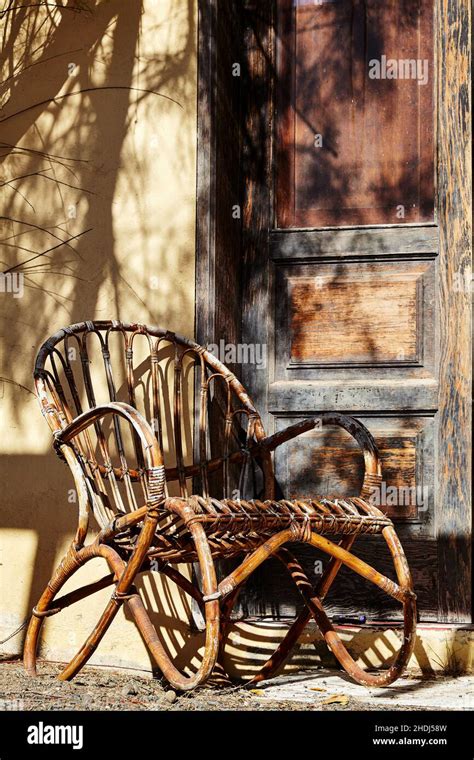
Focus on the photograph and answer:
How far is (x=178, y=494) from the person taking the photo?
319 cm

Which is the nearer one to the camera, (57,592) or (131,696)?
(131,696)

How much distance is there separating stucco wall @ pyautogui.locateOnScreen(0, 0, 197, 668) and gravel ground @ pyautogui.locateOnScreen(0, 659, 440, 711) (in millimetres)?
367

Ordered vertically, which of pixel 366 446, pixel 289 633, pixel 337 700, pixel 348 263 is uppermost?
pixel 348 263

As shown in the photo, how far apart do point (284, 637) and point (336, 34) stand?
83.2 inches

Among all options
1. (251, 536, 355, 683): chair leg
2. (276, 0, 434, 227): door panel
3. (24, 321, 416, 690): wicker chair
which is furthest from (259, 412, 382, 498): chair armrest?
(276, 0, 434, 227): door panel

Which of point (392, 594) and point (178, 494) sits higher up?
point (178, 494)

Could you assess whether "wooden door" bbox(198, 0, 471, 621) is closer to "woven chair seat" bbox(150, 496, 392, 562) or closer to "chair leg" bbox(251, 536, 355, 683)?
"chair leg" bbox(251, 536, 355, 683)

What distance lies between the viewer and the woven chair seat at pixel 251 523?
2.45m

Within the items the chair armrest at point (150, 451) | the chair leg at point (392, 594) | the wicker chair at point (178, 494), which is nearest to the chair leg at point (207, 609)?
the wicker chair at point (178, 494)

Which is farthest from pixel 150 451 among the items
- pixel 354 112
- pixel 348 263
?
pixel 354 112

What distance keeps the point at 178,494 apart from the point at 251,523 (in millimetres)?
733

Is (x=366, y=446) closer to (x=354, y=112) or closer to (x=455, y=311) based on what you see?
(x=455, y=311)

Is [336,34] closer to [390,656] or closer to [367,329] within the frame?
[367,329]
